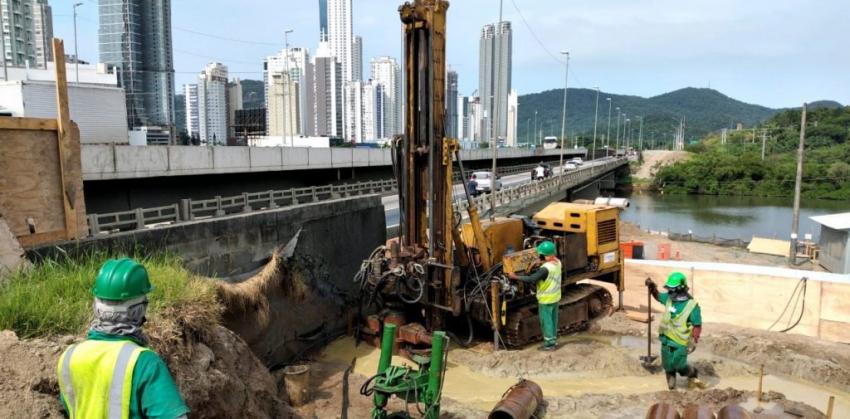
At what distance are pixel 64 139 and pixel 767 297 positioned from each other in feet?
42.3

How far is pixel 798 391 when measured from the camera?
27.8 feet

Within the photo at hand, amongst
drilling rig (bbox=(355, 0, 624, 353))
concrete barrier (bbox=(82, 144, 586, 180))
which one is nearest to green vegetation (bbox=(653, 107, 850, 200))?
concrete barrier (bbox=(82, 144, 586, 180))

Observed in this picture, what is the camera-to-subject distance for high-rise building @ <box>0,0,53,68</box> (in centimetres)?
6188

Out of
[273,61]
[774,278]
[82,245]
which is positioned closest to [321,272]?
[82,245]

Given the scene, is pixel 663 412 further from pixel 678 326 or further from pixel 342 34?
pixel 342 34

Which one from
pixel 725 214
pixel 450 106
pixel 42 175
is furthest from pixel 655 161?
pixel 42 175

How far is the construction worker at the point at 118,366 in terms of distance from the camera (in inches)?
86.7

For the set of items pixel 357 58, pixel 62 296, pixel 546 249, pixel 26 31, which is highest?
pixel 357 58

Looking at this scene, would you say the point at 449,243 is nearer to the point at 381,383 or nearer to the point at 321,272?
the point at 321,272

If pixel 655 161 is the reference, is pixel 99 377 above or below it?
above

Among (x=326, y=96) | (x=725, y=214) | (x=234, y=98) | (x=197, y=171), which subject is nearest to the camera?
(x=197, y=171)

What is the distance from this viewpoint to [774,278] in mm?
11539

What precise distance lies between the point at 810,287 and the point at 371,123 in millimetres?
92296

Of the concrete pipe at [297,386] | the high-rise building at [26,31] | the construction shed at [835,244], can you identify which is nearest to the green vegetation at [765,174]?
the construction shed at [835,244]
